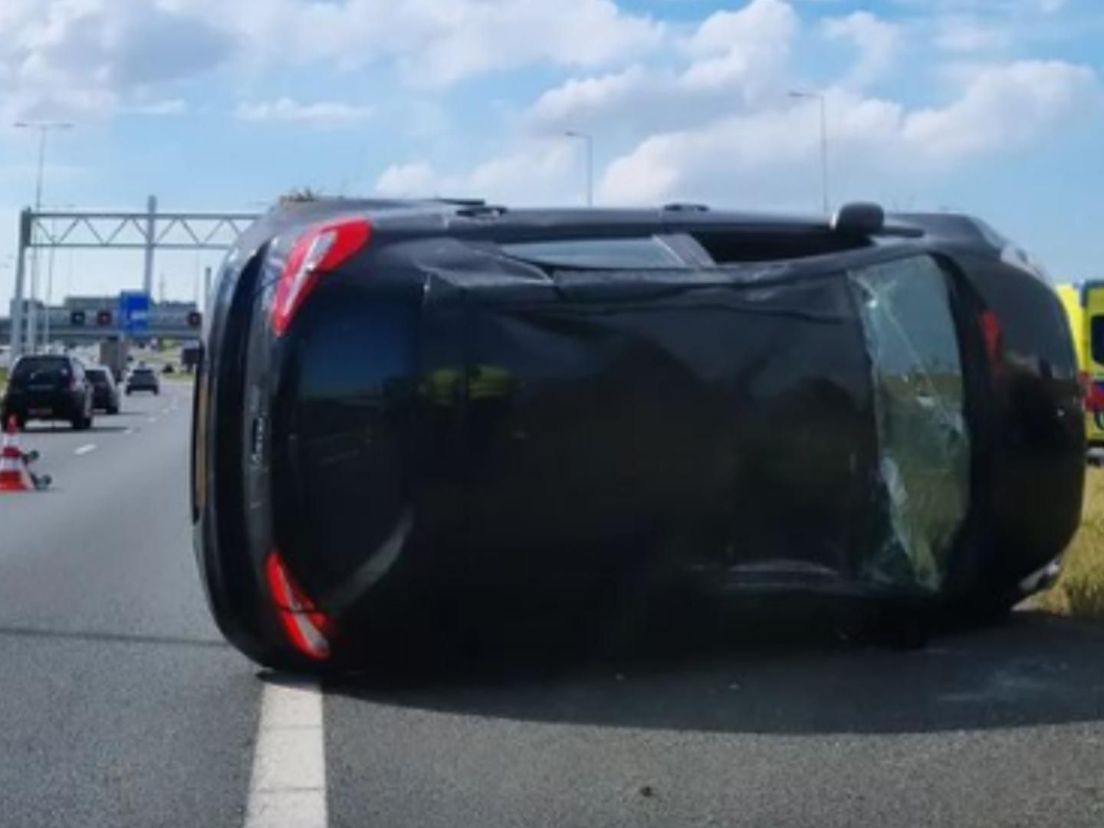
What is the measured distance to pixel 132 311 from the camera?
3880 inches

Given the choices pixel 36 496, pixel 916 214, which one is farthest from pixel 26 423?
pixel 916 214

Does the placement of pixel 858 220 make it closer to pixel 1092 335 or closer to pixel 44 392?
pixel 1092 335

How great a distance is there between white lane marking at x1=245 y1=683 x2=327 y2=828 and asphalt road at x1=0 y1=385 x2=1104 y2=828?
0.05m

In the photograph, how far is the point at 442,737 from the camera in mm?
6934

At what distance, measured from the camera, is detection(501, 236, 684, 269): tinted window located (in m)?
7.80

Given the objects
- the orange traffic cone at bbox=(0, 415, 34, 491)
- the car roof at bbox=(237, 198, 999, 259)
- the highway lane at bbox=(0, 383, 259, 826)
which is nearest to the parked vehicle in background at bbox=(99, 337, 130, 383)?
the orange traffic cone at bbox=(0, 415, 34, 491)

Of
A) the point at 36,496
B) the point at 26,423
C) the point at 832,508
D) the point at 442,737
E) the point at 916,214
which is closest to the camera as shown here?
the point at 442,737

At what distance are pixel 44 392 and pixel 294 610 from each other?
110 ft

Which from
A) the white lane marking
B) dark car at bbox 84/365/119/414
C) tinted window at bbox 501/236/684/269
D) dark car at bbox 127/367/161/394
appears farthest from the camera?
dark car at bbox 127/367/161/394

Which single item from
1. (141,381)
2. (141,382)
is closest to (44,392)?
(141,382)

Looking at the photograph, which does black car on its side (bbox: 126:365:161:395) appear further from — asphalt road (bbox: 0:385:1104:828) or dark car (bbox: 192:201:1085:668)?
dark car (bbox: 192:201:1085:668)

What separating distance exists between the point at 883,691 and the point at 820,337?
4.93 feet

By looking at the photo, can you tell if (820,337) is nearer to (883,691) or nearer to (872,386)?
(872,386)

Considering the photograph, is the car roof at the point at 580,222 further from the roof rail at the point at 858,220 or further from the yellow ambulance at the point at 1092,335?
the yellow ambulance at the point at 1092,335
